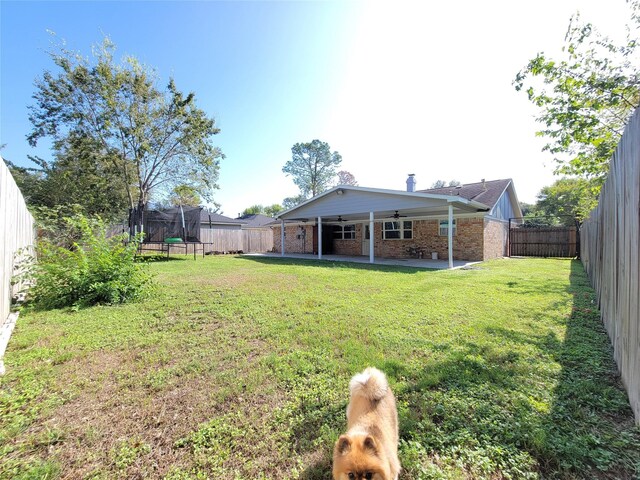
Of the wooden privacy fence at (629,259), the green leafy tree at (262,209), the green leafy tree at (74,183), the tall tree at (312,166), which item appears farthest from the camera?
the green leafy tree at (262,209)

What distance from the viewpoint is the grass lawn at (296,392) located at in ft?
5.57

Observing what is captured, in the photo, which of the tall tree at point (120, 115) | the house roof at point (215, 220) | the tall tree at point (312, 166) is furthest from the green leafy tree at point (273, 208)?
the tall tree at point (120, 115)

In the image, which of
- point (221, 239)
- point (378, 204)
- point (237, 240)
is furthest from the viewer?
point (237, 240)

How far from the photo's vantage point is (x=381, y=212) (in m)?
13.4

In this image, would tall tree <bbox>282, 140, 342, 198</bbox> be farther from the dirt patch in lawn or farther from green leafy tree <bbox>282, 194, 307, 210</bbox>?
the dirt patch in lawn

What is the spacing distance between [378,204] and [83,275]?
10.1 meters

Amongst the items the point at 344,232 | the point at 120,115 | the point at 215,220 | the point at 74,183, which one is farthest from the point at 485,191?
the point at 74,183

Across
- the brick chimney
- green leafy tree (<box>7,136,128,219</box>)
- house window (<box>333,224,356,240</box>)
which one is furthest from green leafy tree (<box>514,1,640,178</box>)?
green leafy tree (<box>7,136,128,219</box>)

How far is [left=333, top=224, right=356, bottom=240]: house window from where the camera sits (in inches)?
666

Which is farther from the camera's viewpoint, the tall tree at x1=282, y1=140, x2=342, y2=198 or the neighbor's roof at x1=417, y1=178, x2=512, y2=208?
the tall tree at x1=282, y1=140, x2=342, y2=198

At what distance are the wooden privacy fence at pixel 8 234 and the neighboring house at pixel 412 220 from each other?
1053 cm

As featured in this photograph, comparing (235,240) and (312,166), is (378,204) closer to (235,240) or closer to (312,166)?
(235,240)

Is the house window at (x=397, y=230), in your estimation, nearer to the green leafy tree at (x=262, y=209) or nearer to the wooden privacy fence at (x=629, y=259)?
the wooden privacy fence at (x=629, y=259)

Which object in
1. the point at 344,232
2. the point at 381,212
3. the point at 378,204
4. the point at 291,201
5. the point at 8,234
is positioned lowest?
the point at 8,234
